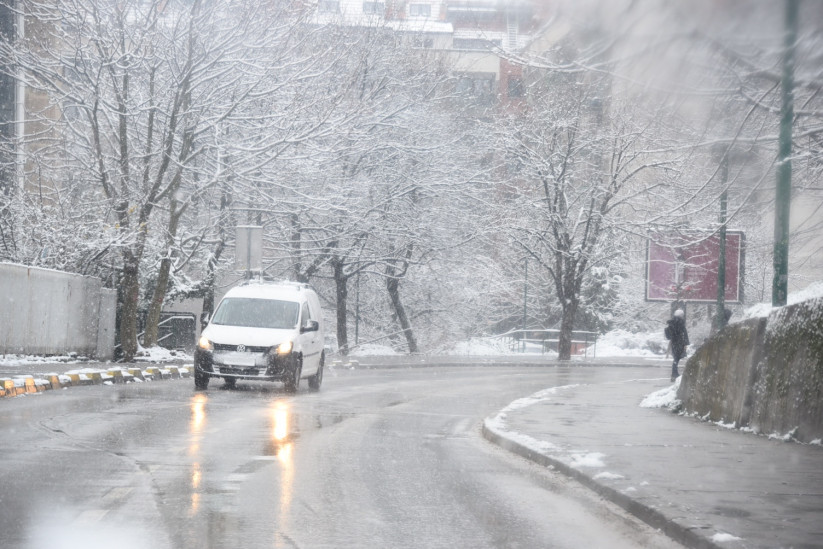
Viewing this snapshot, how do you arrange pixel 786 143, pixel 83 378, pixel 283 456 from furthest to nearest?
pixel 83 378, pixel 283 456, pixel 786 143

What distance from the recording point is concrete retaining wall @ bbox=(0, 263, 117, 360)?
23.7 meters

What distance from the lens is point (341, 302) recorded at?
44.2m

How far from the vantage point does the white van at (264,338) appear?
21.1m

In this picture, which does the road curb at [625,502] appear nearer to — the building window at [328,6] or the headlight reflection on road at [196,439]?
the headlight reflection on road at [196,439]

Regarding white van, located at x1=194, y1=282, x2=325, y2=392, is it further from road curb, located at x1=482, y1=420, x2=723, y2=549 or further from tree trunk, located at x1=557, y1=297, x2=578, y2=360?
tree trunk, located at x1=557, y1=297, x2=578, y2=360

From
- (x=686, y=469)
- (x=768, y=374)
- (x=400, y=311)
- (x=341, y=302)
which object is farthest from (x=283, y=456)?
(x=400, y=311)

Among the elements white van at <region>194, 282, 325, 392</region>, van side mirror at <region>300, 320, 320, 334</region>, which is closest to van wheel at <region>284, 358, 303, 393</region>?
white van at <region>194, 282, 325, 392</region>

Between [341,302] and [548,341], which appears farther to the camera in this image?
[548,341]

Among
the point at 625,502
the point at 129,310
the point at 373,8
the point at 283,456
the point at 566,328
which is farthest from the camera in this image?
the point at 566,328

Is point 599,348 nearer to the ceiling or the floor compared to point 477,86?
nearer to the floor

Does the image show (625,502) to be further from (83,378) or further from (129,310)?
(129,310)

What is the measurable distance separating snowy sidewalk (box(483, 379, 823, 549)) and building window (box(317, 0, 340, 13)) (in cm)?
2084

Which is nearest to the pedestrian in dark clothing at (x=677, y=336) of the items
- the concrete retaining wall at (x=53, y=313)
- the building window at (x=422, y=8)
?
the concrete retaining wall at (x=53, y=313)

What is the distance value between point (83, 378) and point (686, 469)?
13.4m
